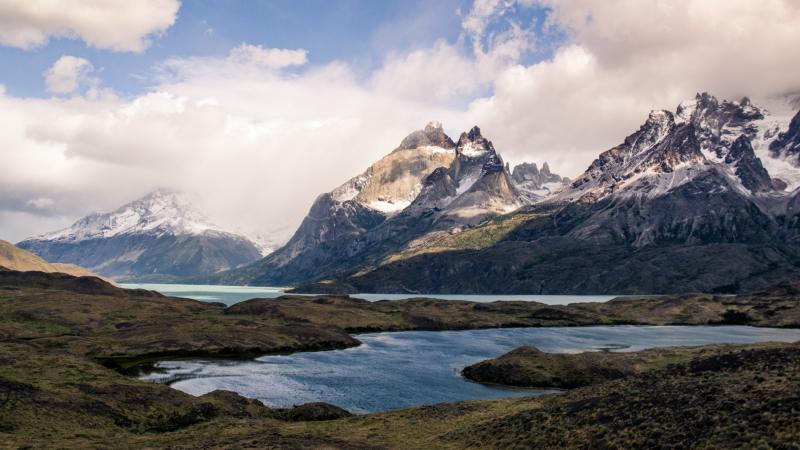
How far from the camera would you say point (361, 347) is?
598 feet

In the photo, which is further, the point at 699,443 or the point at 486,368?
the point at 486,368

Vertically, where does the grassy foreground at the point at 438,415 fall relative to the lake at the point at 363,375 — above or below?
above

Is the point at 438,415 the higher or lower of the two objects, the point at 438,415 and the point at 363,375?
the higher

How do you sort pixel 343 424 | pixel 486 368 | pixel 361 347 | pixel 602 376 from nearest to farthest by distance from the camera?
1. pixel 343 424
2. pixel 602 376
3. pixel 486 368
4. pixel 361 347

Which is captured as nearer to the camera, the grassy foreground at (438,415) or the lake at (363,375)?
the grassy foreground at (438,415)

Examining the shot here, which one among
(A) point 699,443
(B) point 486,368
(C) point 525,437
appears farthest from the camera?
(B) point 486,368

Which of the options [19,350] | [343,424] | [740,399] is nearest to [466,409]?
[343,424]

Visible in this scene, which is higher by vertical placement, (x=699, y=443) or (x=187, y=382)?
(x=699, y=443)

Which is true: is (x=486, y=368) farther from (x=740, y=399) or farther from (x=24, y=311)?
(x=24, y=311)

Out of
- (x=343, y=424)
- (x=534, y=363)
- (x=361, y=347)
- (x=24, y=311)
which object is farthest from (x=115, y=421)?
(x=24, y=311)

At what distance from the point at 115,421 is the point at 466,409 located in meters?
43.2

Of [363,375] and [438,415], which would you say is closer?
[438,415]

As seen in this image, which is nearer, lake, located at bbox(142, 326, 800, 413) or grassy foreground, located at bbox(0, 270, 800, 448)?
grassy foreground, located at bbox(0, 270, 800, 448)

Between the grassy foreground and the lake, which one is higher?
the grassy foreground
